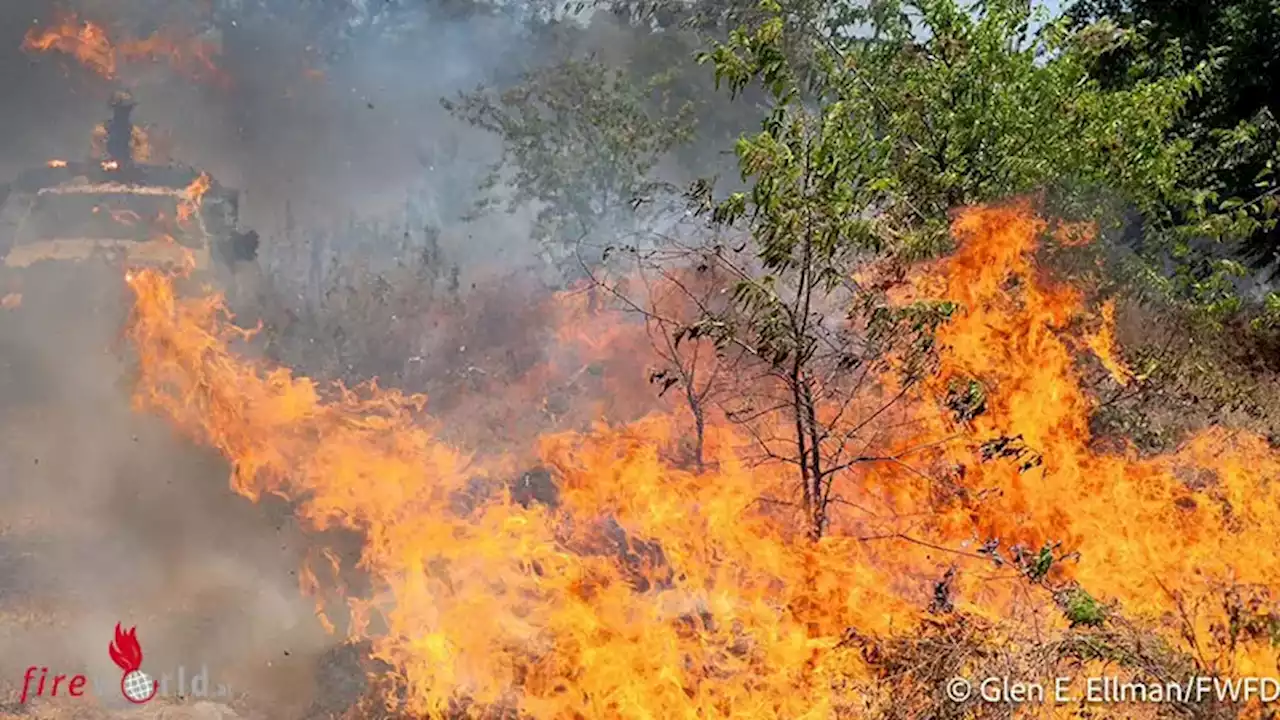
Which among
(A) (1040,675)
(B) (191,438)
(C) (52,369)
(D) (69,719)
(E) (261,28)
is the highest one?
(E) (261,28)

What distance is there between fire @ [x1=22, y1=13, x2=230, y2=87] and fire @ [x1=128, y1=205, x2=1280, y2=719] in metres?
10.4

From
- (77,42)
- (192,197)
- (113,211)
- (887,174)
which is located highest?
(77,42)

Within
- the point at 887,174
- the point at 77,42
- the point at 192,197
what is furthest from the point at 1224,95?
the point at 77,42

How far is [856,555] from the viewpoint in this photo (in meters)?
7.60

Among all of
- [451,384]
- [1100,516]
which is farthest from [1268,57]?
[451,384]

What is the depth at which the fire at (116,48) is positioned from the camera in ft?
50.6

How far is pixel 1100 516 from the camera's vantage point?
25.2 ft

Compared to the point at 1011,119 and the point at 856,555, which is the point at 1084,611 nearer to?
the point at 856,555

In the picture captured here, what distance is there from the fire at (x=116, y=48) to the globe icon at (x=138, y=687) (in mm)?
11429

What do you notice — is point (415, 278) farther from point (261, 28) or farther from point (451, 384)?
point (261, 28)

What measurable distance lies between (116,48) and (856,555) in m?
15.6

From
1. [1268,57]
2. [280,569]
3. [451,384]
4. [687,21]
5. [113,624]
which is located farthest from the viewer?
[687,21]

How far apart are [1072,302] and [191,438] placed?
418 inches

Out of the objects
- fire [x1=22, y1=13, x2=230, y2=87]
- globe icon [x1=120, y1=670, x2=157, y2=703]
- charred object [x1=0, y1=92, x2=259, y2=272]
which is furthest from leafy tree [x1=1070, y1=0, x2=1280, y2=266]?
fire [x1=22, y1=13, x2=230, y2=87]
